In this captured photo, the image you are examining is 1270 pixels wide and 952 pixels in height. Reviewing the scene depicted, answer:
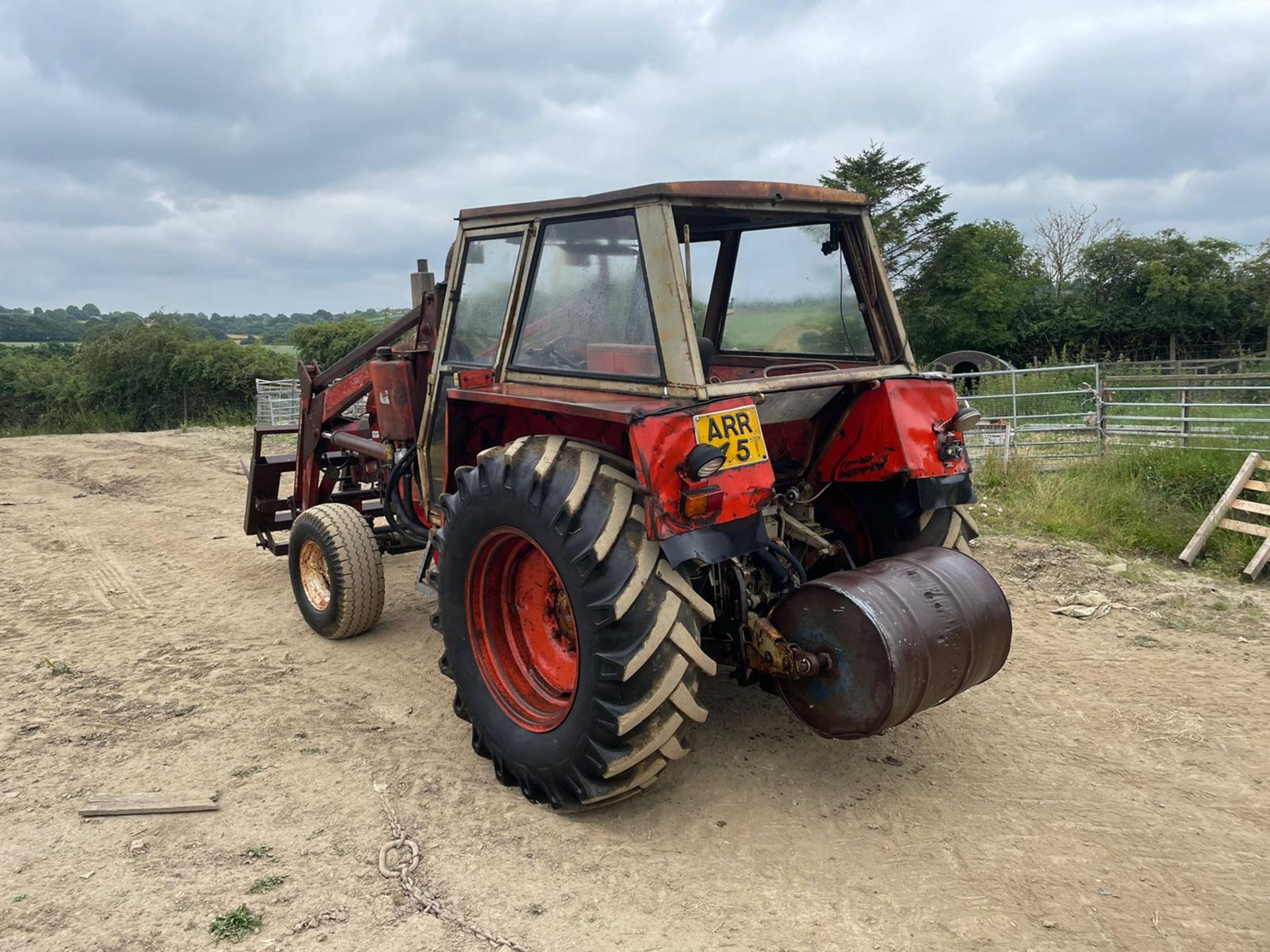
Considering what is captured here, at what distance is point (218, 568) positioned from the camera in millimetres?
6996

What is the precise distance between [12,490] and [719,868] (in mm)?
11156

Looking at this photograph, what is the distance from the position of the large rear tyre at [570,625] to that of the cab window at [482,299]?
87 centimetres

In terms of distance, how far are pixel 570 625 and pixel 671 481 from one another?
94cm

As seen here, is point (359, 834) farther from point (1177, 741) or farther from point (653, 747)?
point (1177, 741)

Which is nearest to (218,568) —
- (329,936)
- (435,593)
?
(435,593)

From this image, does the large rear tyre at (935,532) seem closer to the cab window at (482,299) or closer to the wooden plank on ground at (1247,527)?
the cab window at (482,299)

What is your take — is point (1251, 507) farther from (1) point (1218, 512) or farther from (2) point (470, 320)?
(2) point (470, 320)

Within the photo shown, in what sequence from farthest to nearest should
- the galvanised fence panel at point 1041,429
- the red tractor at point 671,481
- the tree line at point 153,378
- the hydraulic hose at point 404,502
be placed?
1. the tree line at point 153,378
2. the galvanised fence panel at point 1041,429
3. the hydraulic hose at point 404,502
4. the red tractor at point 671,481

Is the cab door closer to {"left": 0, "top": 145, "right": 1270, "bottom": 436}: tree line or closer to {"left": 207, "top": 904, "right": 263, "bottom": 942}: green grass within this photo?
{"left": 207, "top": 904, "right": 263, "bottom": 942}: green grass

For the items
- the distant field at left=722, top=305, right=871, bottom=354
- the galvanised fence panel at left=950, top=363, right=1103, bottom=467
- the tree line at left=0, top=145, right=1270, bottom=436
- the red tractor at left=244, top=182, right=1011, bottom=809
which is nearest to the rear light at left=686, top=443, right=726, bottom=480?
the red tractor at left=244, top=182, right=1011, bottom=809

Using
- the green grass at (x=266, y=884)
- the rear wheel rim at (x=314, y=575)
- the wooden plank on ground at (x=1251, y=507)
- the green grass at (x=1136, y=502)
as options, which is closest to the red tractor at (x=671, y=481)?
the green grass at (x=266, y=884)

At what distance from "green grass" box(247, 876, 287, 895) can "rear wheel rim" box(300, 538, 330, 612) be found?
2.47 metres

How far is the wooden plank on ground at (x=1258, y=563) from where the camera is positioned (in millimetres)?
5953

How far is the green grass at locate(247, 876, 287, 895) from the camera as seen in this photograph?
2.83 metres
